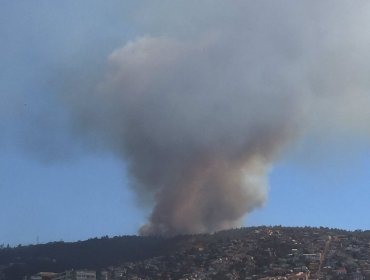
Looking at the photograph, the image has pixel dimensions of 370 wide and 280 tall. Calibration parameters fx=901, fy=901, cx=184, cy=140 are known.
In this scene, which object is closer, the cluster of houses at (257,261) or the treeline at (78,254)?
the cluster of houses at (257,261)

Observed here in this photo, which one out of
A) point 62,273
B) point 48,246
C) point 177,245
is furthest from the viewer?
point 48,246

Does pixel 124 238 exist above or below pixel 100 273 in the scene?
above

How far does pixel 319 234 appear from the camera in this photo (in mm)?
145375

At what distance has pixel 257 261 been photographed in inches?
4884

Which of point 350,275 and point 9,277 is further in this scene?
point 9,277

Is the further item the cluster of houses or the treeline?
the treeline

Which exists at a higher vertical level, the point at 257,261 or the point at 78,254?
the point at 78,254

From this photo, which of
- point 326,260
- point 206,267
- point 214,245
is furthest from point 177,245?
point 326,260

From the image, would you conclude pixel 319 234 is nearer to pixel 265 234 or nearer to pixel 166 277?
pixel 265 234

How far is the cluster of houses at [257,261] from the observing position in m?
116

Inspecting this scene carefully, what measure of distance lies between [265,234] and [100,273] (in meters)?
31.5

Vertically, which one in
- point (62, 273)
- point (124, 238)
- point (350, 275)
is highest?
point (124, 238)

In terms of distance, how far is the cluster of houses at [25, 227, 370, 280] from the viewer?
116438 mm

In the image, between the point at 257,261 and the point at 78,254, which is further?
the point at 78,254
